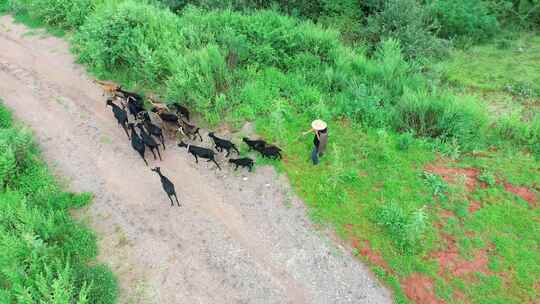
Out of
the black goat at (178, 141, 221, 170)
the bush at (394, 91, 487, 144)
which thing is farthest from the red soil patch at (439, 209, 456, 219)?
the black goat at (178, 141, 221, 170)

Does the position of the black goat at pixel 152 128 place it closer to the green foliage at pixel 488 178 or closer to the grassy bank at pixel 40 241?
the grassy bank at pixel 40 241

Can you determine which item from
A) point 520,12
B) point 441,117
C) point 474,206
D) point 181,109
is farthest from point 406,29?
point 181,109

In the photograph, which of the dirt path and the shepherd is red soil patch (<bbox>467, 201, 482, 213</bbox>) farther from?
the shepherd

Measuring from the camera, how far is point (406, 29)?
699 inches

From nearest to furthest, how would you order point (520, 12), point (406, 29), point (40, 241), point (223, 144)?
point (40, 241) → point (223, 144) → point (406, 29) → point (520, 12)

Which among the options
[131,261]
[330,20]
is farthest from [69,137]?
[330,20]

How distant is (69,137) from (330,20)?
42.1 feet

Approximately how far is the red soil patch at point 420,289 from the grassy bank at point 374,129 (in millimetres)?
28

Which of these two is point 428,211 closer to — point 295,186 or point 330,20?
point 295,186

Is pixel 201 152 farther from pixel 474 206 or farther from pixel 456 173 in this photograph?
pixel 474 206

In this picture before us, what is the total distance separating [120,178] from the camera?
11.2 metres

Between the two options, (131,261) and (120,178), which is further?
(120,178)

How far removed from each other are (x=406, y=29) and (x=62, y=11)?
1526cm

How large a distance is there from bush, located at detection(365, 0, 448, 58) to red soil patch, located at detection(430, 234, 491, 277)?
10.8 m
